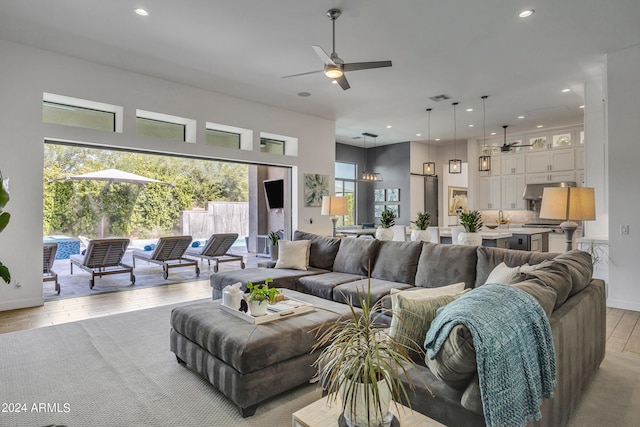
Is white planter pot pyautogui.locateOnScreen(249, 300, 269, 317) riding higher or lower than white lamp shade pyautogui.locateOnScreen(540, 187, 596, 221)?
lower

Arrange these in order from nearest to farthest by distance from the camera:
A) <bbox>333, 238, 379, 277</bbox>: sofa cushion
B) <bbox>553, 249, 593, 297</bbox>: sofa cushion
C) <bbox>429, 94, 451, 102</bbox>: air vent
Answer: <bbox>553, 249, 593, 297</bbox>: sofa cushion → <bbox>333, 238, 379, 277</bbox>: sofa cushion → <bbox>429, 94, 451, 102</bbox>: air vent

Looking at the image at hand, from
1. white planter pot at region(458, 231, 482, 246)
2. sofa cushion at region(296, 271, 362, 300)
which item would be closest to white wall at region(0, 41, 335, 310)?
sofa cushion at region(296, 271, 362, 300)

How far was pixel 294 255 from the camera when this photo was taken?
4.76m

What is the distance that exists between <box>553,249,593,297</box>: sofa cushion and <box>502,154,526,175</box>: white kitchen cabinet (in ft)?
24.0

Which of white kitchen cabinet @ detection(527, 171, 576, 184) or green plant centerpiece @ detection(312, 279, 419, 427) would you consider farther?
white kitchen cabinet @ detection(527, 171, 576, 184)

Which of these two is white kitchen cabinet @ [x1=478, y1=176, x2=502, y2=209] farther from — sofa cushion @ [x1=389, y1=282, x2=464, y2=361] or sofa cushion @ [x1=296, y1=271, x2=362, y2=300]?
sofa cushion @ [x1=389, y1=282, x2=464, y2=361]

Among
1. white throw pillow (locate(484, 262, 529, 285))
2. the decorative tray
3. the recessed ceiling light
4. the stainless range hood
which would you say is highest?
the recessed ceiling light

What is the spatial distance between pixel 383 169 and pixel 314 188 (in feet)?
14.3

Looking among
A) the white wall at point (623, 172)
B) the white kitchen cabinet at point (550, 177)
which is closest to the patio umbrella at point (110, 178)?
the white wall at point (623, 172)

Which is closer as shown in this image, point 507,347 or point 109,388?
point 507,347

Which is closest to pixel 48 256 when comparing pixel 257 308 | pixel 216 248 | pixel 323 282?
pixel 216 248

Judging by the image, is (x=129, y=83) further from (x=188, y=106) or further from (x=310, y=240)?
(x=310, y=240)

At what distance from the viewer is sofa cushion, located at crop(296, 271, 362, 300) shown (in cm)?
384

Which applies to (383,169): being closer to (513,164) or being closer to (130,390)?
(513,164)
